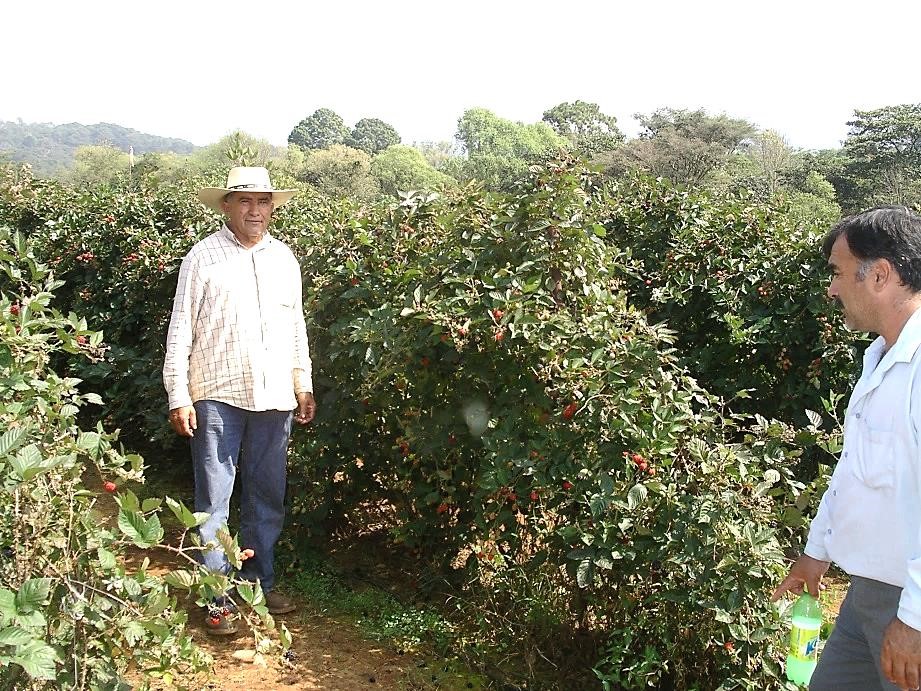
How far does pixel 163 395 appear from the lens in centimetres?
507

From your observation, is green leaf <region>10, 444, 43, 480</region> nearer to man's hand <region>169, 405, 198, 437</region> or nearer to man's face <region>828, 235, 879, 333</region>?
man's hand <region>169, 405, 198, 437</region>

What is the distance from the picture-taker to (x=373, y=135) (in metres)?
120

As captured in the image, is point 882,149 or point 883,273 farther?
point 882,149

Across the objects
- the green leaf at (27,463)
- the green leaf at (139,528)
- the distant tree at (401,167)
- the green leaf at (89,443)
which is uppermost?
the distant tree at (401,167)

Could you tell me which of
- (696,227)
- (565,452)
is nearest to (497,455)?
(565,452)

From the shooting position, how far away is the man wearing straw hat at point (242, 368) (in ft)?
11.4

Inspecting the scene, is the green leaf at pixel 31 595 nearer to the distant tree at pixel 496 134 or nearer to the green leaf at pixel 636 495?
the green leaf at pixel 636 495

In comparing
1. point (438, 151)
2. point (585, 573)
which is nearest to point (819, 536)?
point (585, 573)

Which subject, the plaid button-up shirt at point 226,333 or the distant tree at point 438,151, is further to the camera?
the distant tree at point 438,151

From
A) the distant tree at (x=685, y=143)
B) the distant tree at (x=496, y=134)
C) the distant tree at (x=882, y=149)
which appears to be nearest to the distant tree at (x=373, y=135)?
the distant tree at (x=496, y=134)

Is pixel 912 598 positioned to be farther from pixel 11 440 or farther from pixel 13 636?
pixel 11 440

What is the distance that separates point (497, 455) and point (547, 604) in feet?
2.02

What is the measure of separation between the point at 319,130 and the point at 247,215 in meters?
127

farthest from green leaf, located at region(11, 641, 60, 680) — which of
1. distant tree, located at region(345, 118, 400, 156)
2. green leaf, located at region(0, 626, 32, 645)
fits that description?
distant tree, located at region(345, 118, 400, 156)
